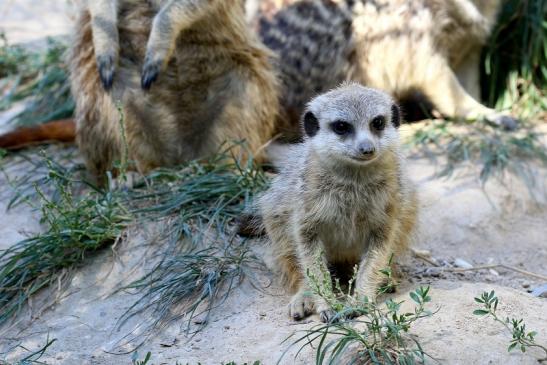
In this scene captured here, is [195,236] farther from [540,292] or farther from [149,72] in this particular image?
[540,292]

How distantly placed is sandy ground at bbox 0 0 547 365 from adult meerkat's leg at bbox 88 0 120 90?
2.88 ft

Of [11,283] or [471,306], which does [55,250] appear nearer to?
[11,283]

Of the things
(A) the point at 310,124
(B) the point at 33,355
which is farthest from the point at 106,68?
(B) the point at 33,355

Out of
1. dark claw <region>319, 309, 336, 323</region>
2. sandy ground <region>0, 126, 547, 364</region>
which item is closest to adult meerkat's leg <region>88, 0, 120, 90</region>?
sandy ground <region>0, 126, 547, 364</region>

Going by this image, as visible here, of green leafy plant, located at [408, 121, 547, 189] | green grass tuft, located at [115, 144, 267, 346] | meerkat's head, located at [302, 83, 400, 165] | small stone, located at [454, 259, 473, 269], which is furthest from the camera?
green leafy plant, located at [408, 121, 547, 189]

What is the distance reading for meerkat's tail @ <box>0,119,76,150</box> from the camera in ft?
17.7

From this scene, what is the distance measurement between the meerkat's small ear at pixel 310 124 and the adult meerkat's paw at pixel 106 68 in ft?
6.05

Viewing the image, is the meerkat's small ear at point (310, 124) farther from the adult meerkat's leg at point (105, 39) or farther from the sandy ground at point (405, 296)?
the adult meerkat's leg at point (105, 39)

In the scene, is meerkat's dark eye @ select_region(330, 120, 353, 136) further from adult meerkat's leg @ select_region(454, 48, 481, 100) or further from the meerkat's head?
adult meerkat's leg @ select_region(454, 48, 481, 100)

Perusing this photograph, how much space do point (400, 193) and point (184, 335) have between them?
100 centimetres

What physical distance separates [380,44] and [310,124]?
2711 millimetres

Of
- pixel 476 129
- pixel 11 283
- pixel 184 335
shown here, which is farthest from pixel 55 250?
pixel 476 129

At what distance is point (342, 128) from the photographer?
3.22 m

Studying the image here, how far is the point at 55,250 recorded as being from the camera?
4035 mm
